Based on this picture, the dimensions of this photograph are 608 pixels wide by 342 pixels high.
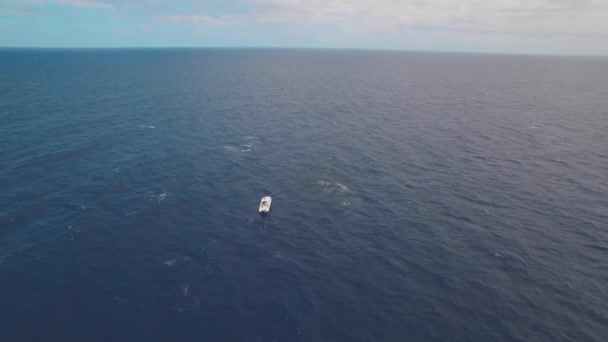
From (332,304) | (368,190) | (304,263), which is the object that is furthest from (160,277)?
(368,190)

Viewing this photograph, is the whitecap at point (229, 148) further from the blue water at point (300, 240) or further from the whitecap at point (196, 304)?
the whitecap at point (196, 304)

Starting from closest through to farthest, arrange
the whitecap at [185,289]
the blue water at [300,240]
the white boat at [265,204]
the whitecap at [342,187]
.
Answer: the blue water at [300,240], the whitecap at [185,289], the white boat at [265,204], the whitecap at [342,187]

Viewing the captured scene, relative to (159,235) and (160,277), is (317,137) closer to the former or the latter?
(159,235)

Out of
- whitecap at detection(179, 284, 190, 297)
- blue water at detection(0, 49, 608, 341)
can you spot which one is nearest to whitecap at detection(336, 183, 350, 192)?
blue water at detection(0, 49, 608, 341)

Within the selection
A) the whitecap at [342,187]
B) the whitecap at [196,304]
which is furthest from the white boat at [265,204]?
the whitecap at [196,304]

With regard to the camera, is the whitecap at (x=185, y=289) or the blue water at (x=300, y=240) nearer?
the blue water at (x=300, y=240)

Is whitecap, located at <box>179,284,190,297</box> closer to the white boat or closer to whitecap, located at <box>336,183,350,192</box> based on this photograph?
the white boat

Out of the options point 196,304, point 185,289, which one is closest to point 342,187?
point 185,289

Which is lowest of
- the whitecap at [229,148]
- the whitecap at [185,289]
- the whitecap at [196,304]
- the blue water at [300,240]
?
the whitecap at [196,304]

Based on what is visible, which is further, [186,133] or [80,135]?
[186,133]
